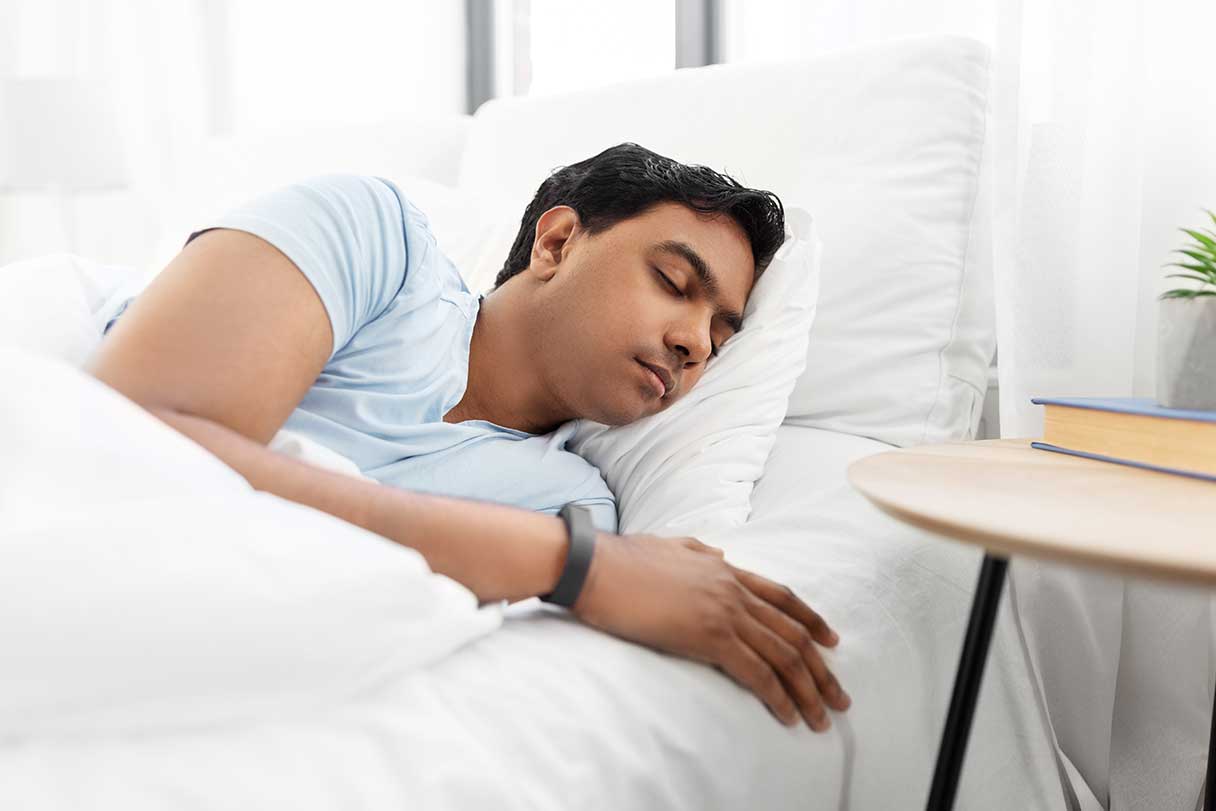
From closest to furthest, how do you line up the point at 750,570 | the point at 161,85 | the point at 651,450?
the point at 750,570 → the point at 651,450 → the point at 161,85

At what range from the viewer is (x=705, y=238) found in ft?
3.66

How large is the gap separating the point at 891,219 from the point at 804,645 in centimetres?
67

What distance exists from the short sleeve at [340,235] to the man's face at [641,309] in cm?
20

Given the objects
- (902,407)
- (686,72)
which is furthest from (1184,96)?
(686,72)

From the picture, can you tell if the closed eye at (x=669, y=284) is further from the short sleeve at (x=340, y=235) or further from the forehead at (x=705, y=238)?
the short sleeve at (x=340, y=235)

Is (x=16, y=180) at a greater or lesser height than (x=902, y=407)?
greater

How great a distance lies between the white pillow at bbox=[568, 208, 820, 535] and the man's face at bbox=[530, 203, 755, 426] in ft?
0.08

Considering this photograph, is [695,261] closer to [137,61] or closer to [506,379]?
[506,379]

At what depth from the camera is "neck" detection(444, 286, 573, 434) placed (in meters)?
1.15

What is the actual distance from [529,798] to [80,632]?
0.79ft

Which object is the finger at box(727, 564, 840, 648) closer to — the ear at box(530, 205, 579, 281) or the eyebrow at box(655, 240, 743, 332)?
the eyebrow at box(655, 240, 743, 332)

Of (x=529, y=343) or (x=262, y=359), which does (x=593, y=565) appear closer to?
(x=262, y=359)

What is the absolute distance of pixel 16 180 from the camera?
254cm

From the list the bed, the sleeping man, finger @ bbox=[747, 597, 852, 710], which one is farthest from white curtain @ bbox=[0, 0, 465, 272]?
finger @ bbox=[747, 597, 852, 710]
